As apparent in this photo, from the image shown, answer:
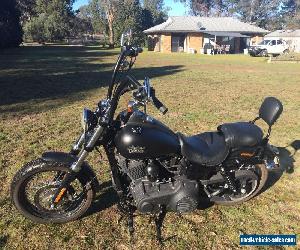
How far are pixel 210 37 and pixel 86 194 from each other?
1648 inches

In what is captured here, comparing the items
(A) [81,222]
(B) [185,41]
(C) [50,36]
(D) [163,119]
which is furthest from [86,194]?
(C) [50,36]

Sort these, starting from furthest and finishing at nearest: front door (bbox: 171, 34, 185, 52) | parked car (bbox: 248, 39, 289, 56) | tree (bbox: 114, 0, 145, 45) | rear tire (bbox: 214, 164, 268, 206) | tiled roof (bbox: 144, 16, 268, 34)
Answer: tree (bbox: 114, 0, 145, 45)
front door (bbox: 171, 34, 185, 52)
tiled roof (bbox: 144, 16, 268, 34)
parked car (bbox: 248, 39, 289, 56)
rear tire (bbox: 214, 164, 268, 206)

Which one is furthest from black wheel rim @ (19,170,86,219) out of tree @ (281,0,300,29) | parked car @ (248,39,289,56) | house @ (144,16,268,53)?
tree @ (281,0,300,29)

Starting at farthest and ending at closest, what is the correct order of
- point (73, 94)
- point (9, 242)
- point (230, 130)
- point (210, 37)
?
point (210, 37) < point (73, 94) < point (230, 130) < point (9, 242)

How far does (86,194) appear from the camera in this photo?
428 centimetres

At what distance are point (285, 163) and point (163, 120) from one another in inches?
136

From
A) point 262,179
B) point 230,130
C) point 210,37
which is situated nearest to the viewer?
point 230,130

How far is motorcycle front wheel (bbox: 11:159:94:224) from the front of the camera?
155 inches

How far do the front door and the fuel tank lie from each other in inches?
1615

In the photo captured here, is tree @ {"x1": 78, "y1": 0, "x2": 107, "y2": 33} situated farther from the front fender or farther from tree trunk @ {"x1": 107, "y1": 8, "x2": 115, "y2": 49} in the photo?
the front fender

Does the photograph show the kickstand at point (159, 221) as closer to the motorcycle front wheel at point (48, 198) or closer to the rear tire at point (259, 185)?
the rear tire at point (259, 185)

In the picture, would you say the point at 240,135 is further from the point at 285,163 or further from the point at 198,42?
the point at 198,42

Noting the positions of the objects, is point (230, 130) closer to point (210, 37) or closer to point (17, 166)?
point (17, 166)

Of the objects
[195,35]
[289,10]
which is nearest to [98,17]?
[195,35]
